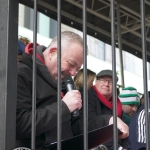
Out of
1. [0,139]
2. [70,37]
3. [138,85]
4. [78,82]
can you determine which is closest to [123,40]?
[78,82]

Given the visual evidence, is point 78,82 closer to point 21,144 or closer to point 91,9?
point 21,144

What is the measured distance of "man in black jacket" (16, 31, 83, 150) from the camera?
2.24 m

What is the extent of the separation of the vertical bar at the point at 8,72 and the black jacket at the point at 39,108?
0.54 ft

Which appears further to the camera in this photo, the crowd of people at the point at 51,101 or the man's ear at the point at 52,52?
the man's ear at the point at 52,52

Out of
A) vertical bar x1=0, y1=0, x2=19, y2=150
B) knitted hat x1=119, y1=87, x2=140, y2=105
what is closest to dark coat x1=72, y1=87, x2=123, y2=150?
vertical bar x1=0, y1=0, x2=19, y2=150

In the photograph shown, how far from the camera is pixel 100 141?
2.24m

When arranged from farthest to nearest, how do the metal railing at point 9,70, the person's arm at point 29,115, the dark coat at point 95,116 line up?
the dark coat at point 95,116
the person's arm at point 29,115
the metal railing at point 9,70

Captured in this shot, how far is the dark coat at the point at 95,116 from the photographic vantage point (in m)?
2.85

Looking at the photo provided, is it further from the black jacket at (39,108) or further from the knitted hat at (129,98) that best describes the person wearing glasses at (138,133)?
the knitted hat at (129,98)

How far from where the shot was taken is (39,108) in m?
2.38

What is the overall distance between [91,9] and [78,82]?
4267 mm

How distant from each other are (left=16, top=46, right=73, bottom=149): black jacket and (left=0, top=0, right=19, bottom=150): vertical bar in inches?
6.5

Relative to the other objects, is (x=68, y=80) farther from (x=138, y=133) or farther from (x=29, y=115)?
(x=138, y=133)

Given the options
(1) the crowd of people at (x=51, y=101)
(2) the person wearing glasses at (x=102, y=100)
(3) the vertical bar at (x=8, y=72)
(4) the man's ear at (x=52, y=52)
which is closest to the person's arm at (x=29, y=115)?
(1) the crowd of people at (x=51, y=101)
